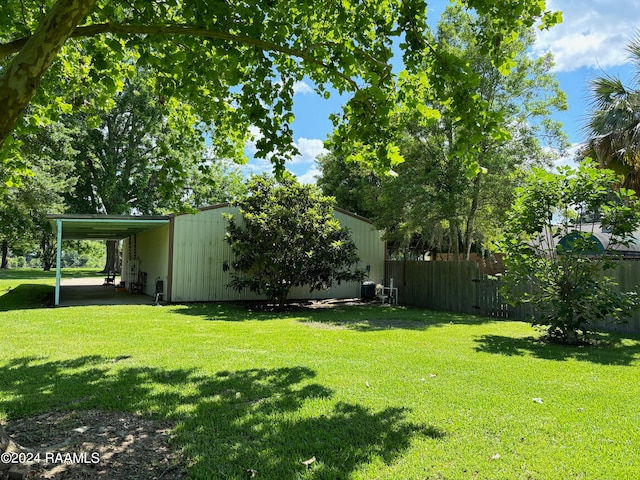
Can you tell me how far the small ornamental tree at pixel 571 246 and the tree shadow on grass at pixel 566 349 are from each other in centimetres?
41

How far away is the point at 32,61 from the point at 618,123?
38.8 feet

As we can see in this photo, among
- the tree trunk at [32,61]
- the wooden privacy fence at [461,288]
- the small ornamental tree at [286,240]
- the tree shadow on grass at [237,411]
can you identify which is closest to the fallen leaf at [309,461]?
the tree shadow on grass at [237,411]

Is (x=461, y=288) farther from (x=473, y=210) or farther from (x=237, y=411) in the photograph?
(x=237, y=411)

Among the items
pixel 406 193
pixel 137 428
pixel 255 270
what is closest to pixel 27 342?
pixel 137 428

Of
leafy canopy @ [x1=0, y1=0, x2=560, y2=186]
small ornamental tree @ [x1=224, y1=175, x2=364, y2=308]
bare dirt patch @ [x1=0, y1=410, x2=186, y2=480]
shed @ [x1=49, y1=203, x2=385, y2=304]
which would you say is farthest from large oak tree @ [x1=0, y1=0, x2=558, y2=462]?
shed @ [x1=49, y1=203, x2=385, y2=304]

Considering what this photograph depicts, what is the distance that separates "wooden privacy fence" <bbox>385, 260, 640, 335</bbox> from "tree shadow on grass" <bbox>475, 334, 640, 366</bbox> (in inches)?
67.8

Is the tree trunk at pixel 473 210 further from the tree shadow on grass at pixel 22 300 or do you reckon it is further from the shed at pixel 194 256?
the tree shadow on grass at pixel 22 300

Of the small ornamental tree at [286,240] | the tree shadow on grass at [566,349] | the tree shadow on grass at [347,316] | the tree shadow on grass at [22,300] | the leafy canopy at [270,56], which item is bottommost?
the tree shadow on grass at [566,349]

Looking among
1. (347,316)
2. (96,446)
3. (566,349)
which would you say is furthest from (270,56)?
(347,316)

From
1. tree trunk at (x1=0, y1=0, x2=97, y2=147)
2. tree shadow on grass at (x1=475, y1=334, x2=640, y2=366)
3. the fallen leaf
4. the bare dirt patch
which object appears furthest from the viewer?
tree shadow on grass at (x1=475, y1=334, x2=640, y2=366)

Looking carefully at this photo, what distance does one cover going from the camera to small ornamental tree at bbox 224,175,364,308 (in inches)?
488

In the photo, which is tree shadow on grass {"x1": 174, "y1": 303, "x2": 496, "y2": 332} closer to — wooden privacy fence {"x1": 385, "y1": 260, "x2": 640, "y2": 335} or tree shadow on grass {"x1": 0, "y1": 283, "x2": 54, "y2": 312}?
wooden privacy fence {"x1": 385, "y1": 260, "x2": 640, "y2": 335}

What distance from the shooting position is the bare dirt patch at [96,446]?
2.80m

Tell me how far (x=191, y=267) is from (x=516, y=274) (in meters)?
10.1
